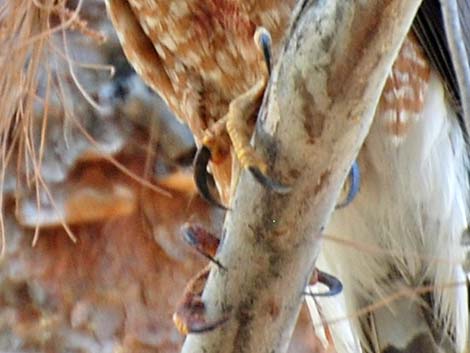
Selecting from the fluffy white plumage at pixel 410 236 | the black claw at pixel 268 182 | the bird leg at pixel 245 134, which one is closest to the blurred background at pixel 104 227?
the fluffy white plumage at pixel 410 236

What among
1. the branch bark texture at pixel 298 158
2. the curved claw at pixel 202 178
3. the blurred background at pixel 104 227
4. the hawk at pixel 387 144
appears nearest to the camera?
the branch bark texture at pixel 298 158

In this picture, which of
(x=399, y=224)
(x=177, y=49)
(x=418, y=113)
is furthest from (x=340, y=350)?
(x=177, y=49)

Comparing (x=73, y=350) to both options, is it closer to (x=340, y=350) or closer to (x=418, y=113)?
(x=340, y=350)

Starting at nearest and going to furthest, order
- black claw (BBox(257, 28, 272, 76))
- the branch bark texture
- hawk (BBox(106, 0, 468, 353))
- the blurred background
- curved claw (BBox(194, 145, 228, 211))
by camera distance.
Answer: the branch bark texture → black claw (BBox(257, 28, 272, 76)) → curved claw (BBox(194, 145, 228, 211)) → hawk (BBox(106, 0, 468, 353)) → the blurred background

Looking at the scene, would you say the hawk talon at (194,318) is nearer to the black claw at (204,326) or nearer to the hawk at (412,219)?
the black claw at (204,326)

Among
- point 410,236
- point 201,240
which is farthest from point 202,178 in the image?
Answer: point 410,236

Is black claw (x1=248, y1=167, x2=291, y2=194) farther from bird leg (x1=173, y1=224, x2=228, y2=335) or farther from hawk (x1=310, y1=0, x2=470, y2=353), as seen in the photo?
hawk (x1=310, y1=0, x2=470, y2=353)

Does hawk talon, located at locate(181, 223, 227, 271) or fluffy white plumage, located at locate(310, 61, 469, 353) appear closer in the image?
hawk talon, located at locate(181, 223, 227, 271)

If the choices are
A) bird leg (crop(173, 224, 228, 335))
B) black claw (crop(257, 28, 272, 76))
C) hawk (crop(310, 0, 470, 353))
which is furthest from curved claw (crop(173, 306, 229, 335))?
hawk (crop(310, 0, 470, 353))
